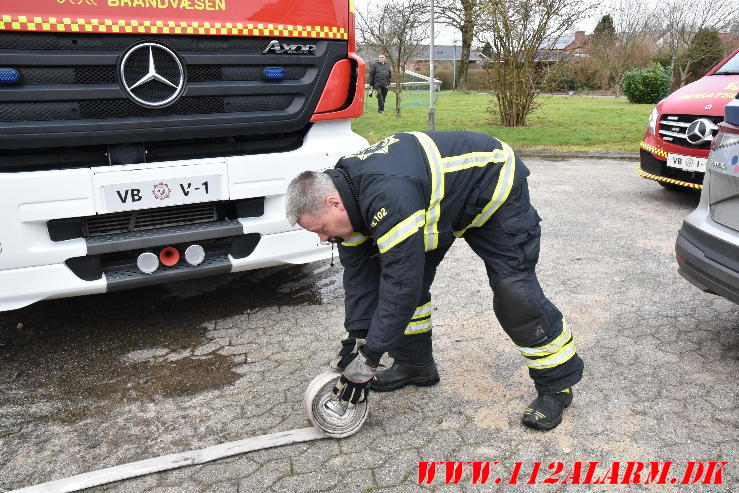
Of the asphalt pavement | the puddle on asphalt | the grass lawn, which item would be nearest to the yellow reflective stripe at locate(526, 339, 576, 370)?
the asphalt pavement

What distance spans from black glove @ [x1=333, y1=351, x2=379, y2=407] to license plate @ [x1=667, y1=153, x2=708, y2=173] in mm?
4598

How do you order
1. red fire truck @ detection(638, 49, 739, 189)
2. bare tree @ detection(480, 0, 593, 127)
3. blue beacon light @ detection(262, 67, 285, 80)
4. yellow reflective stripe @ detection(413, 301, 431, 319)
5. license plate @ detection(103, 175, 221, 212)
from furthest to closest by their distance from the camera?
1. bare tree @ detection(480, 0, 593, 127)
2. red fire truck @ detection(638, 49, 739, 189)
3. blue beacon light @ detection(262, 67, 285, 80)
4. license plate @ detection(103, 175, 221, 212)
5. yellow reflective stripe @ detection(413, 301, 431, 319)

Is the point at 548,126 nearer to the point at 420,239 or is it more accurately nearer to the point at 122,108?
the point at 122,108

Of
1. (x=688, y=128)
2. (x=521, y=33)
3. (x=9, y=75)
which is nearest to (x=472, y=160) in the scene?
(x=9, y=75)

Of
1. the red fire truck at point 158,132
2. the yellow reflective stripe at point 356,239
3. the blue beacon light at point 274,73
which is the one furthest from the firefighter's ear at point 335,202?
the blue beacon light at point 274,73

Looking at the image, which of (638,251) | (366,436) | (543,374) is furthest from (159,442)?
(638,251)

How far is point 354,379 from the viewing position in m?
2.36

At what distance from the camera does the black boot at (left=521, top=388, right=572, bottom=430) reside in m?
2.62

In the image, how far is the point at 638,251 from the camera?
16.3ft

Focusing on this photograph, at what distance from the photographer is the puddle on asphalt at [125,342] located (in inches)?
116

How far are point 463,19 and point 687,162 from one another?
11.1 meters

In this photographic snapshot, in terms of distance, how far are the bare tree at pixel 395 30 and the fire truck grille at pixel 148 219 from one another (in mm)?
13674

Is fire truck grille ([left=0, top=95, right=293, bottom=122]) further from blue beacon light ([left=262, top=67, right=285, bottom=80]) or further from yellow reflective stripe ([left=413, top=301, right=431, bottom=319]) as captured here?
yellow reflective stripe ([left=413, top=301, right=431, bottom=319])

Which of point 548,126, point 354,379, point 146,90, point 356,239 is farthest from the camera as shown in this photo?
point 548,126
